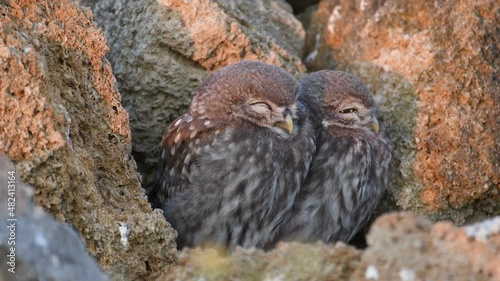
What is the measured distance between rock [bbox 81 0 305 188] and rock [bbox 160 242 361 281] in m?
2.47

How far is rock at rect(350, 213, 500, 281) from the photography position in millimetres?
2959

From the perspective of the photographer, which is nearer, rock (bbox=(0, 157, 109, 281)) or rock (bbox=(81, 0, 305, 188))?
rock (bbox=(0, 157, 109, 281))

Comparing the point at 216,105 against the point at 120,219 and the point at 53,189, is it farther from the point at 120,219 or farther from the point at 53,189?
the point at 53,189

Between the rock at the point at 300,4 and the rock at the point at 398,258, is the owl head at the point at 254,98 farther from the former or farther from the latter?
the rock at the point at 300,4

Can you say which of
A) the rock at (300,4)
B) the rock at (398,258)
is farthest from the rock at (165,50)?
the rock at (398,258)

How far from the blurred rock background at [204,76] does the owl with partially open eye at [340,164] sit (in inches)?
8.8

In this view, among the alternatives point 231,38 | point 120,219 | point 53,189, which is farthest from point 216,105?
point 53,189

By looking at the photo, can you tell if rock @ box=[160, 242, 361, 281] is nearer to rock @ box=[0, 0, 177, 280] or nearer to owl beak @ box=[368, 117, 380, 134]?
rock @ box=[0, 0, 177, 280]

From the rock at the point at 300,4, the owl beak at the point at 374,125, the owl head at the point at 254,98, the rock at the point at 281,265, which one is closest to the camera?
the rock at the point at 281,265

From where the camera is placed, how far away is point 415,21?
5797 mm

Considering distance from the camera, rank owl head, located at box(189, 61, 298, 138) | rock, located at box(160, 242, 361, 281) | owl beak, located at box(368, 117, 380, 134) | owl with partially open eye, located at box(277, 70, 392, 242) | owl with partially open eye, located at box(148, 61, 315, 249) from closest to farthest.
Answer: rock, located at box(160, 242, 361, 281), owl with partially open eye, located at box(148, 61, 315, 249), owl head, located at box(189, 61, 298, 138), owl with partially open eye, located at box(277, 70, 392, 242), owl beak, located at box(368, 117, 380, 134)

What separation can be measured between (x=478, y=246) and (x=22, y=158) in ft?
6.81

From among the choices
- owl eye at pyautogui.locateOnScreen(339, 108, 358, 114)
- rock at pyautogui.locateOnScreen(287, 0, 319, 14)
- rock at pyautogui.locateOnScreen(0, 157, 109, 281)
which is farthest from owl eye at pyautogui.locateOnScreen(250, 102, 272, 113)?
rock at pyautogui.locateOnScreen(287, 0, 319, 14)

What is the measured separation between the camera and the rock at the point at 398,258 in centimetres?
297
